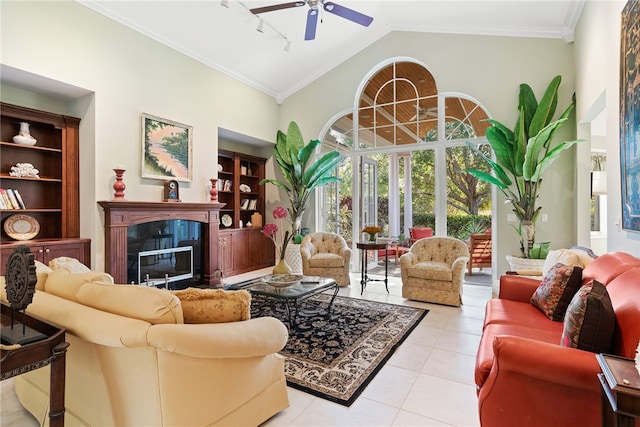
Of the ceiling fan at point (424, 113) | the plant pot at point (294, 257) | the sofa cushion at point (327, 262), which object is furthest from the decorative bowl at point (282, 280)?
the ceiling fan at point (424, 113)

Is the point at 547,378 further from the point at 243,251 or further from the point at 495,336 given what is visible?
the point at 243,251

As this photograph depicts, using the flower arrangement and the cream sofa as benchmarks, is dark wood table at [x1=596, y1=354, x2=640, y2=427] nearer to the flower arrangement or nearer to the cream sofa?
the cream sofa

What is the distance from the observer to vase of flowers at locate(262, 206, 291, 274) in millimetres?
4152

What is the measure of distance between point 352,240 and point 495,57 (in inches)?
157

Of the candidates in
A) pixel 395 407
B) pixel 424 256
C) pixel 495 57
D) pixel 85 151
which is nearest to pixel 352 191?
pixel 424 256

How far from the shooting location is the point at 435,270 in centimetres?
423

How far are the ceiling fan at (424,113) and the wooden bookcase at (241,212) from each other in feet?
11.0

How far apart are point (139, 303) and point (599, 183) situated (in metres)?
5.71

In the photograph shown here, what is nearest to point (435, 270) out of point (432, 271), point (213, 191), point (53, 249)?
point (432, 271)

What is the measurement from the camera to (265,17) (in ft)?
16.0

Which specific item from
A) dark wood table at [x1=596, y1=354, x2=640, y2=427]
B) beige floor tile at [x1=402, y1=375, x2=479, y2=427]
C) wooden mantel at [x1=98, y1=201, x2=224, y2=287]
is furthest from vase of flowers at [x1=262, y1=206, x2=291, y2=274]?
dark wood table at [x1=596, y1=354, x2=640, y2=427]

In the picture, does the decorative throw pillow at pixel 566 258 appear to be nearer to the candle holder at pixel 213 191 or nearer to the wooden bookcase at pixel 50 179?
the candle holder at pixel 213 191

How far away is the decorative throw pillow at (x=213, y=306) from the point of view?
5.49ft

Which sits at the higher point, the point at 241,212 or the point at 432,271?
the point at 241,212
